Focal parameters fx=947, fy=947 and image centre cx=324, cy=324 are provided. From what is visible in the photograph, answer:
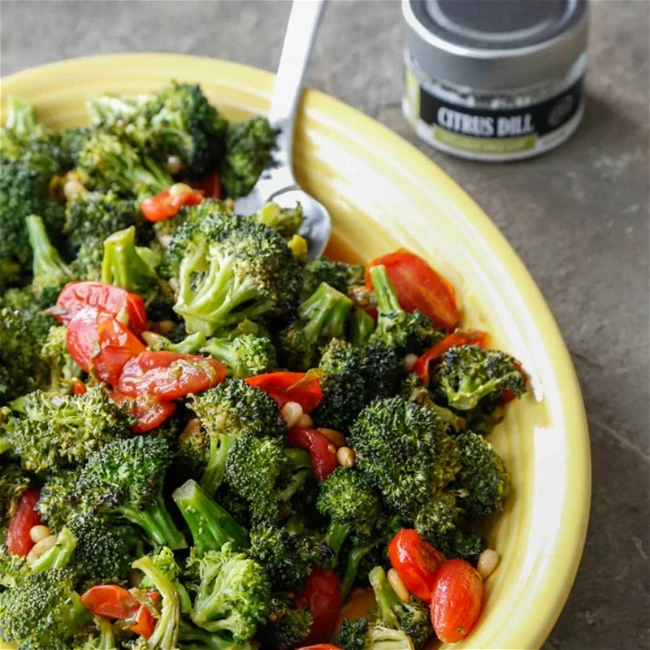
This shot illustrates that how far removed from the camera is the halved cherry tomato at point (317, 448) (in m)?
2.00

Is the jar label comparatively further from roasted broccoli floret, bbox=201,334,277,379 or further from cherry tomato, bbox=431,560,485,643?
cherry tomato, bbox=431,560,485,643

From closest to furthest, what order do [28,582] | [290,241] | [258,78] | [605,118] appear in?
[28,582] < [290,241] < [258,78] < [605,118]

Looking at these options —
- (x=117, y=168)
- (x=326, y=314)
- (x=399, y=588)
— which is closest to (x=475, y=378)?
(x=326, y=314)

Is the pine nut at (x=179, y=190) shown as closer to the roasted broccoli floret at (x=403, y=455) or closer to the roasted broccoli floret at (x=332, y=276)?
the roasted broccoli floret at (x=332, y=276)

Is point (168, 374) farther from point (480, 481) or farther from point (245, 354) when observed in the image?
point (480, 481)

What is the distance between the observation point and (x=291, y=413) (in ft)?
6.57

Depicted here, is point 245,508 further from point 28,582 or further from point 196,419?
point 28,582

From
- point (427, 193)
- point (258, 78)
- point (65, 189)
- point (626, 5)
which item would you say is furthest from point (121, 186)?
point (626, 5)

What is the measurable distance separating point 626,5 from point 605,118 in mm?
640

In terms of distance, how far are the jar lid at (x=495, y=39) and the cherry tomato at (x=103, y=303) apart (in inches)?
48.5

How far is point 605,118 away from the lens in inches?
130

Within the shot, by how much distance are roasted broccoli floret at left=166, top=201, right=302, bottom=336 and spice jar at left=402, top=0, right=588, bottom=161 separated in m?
0.95

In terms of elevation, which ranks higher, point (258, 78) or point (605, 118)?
point (258, 78)

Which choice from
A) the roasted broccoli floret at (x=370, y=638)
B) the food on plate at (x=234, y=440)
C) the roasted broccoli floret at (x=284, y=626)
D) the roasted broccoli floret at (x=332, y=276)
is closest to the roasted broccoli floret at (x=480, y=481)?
the food on plate at (x=234, y=440)
